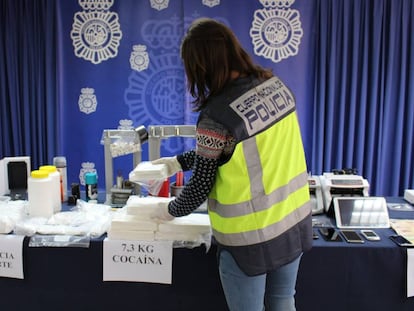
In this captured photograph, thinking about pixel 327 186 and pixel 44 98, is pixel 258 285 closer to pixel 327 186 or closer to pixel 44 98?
pixel 327 186

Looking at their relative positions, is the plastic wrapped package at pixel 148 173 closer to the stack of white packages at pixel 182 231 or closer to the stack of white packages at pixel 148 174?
the stack of white packages at pixel 148 174

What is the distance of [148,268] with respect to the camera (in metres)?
1.47

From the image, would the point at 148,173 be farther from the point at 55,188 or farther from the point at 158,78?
the point at 158,78

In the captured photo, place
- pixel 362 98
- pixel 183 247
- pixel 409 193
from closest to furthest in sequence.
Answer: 1. pixel 183 247
2. pixel 409 193
3. pixel 362 98

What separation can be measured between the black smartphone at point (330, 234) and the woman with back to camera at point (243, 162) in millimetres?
321

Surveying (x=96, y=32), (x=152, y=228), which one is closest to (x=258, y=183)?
(x=152, y=228)

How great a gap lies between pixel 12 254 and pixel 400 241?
1.36m

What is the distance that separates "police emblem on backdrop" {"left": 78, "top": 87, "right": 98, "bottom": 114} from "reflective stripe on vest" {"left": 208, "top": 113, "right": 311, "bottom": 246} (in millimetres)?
2158

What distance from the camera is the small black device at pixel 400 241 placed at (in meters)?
1.44

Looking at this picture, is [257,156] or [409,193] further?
[409,193]

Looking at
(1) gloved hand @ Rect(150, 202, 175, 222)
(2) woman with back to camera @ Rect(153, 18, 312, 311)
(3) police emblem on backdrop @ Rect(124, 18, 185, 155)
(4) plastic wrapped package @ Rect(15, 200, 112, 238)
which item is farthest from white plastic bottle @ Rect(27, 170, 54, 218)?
(3) police emblem on backdrop @ Rect(124, 18, 185, 155)

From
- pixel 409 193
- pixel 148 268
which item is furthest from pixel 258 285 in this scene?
pixel 409 193

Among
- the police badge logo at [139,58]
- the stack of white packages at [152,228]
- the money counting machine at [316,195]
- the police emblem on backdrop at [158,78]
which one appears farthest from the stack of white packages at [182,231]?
the police badge logo at [139,58]

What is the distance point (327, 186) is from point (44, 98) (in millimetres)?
2236
